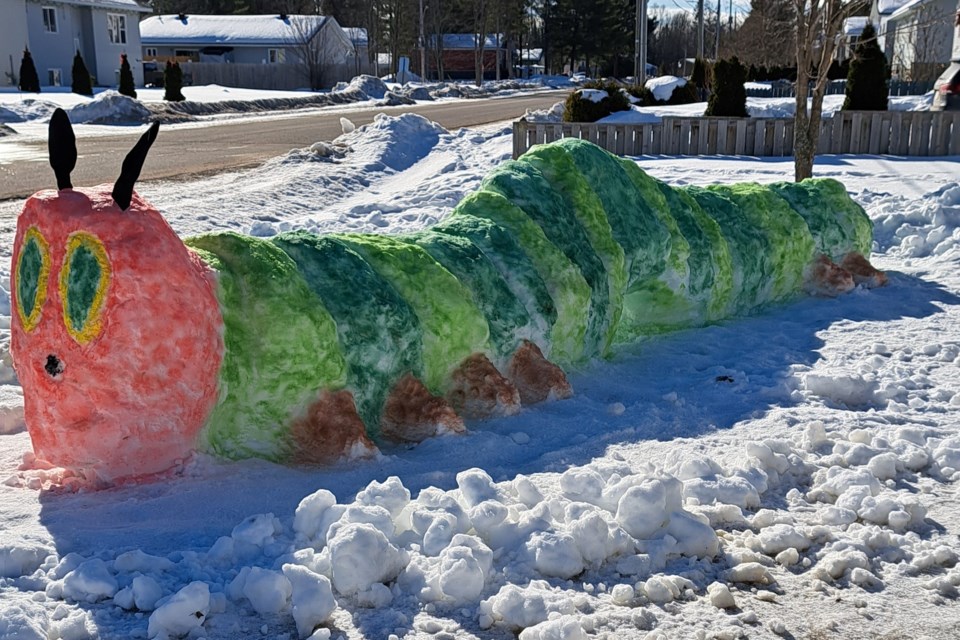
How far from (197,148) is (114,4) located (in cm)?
2965

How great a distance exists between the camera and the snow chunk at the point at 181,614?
285 cm

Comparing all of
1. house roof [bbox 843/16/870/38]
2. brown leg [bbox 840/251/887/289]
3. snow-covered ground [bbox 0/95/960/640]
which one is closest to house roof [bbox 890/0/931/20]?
house roof [bbox 843/16/870/38]

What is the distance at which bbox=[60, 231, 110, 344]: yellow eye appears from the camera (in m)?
3.77

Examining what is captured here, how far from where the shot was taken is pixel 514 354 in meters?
5.14

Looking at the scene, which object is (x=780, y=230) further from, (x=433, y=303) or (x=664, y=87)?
(x=664, y=87)

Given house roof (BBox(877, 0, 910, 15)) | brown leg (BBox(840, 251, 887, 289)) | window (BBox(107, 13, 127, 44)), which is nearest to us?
brown leg (BBox(840, 251, 887, 289))

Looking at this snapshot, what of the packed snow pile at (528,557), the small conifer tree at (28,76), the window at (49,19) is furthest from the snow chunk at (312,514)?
the window at (49,19)

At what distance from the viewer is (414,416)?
14.9ft

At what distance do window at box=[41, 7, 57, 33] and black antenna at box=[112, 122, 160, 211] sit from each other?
42510mm

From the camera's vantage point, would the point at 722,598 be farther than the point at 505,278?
No

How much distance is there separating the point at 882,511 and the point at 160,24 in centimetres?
6298

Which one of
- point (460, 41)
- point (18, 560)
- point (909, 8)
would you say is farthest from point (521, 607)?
point (460, 41)

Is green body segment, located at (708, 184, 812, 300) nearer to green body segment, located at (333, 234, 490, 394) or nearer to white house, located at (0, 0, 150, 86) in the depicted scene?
green body segment, located at (333, 234, 490, 394)

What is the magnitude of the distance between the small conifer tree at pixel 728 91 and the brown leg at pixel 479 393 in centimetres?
1567
